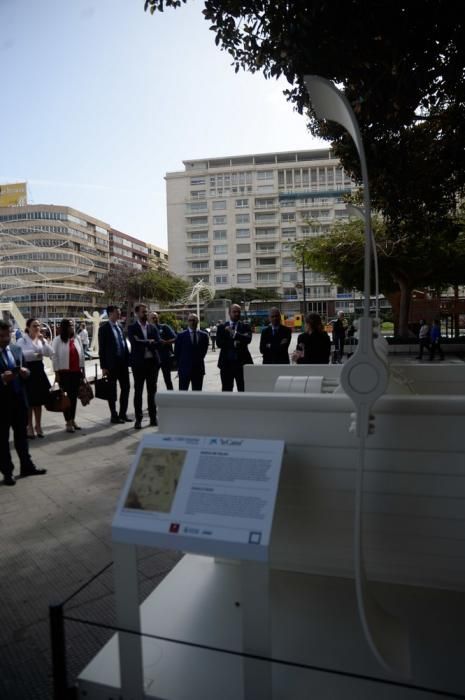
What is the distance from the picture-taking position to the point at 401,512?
195 cm

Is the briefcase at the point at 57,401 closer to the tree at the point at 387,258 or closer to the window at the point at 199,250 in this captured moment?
the tree at the point at 387,258

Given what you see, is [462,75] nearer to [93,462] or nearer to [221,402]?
[221,402]

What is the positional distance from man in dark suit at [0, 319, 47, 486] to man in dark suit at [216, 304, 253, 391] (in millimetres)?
3353

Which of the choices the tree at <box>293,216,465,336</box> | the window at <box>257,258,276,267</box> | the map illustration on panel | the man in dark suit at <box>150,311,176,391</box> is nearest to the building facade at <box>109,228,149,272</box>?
the window at <box>257,258,276,267</box>

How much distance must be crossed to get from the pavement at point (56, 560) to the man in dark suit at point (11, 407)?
0.66 ft

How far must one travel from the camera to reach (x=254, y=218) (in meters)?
80.4

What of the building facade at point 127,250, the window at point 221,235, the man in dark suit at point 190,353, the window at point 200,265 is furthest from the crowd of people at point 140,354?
the building facade at point 127,250

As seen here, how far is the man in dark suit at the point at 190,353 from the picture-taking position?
7.67 metres

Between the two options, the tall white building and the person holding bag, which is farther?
the tall white building

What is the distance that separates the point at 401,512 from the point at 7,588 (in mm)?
2352

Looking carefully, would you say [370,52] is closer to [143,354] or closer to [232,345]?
[232,345]

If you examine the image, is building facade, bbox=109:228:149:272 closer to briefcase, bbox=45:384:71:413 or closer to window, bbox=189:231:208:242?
window, bbox=189:231:208:242

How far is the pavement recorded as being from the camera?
2.25 meters

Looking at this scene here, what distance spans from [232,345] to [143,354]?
4.62 ft
